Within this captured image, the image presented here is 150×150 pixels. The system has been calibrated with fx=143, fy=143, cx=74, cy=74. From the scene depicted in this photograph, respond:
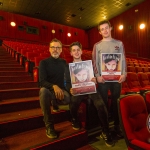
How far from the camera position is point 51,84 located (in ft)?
5.61

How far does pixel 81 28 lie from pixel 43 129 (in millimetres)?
12290

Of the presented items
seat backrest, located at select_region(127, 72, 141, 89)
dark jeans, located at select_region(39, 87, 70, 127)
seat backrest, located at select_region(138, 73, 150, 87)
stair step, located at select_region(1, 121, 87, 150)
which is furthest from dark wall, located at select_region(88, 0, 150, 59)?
dark jeans, located at select_region(39, 87, 70, 127)

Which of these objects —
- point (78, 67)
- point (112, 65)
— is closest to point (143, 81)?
point (112, 65)

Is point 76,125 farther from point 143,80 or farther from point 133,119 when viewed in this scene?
point 143,80

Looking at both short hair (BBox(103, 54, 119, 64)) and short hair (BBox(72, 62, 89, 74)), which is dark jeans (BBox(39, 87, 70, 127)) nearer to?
short hair (BBox(72, 62, 89, 74))

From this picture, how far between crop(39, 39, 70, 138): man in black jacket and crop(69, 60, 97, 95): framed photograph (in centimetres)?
20

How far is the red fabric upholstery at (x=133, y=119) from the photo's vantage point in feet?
3.65

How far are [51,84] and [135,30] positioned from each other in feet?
29.3

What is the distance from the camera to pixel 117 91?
69.3 inches

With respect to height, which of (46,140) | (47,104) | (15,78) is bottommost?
(46,140)

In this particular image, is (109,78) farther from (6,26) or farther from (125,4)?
(6,26)

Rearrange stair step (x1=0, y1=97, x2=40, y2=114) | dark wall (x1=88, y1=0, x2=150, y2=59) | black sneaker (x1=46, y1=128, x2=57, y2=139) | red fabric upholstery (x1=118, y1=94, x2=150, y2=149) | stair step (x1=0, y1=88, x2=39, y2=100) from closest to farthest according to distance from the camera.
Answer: red fabric upholstery (x1=118, y1=94, x2=150, y2=149) < black sneaker (x1=46, y1=128, x2=57, y2=139) < stair step (x1=0, y1=97, x2=40, y2=114) < stair step (x1=0, y1=88, x2=39, y2=100) < dark wall (x1=88, y1=0, x2=150, y2=59)

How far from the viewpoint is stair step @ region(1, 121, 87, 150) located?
1.42 m

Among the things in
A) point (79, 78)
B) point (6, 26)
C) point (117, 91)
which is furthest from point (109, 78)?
point (6, 26)
